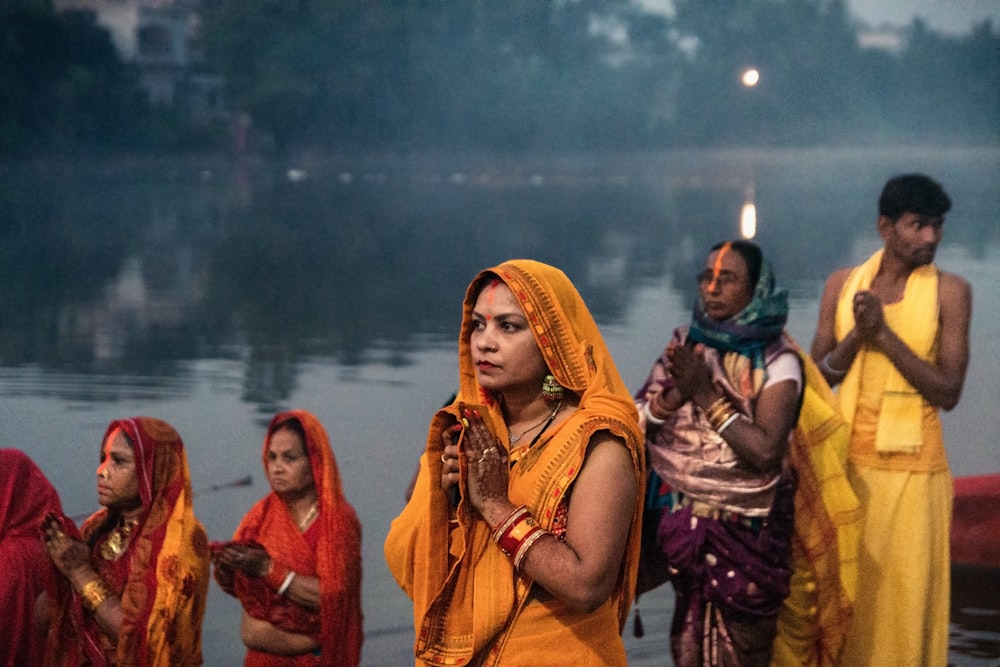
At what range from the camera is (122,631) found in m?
3.30

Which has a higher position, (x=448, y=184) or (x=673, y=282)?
(x=448, y=184)

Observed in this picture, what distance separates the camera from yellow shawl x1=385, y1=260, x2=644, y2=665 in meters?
2.23

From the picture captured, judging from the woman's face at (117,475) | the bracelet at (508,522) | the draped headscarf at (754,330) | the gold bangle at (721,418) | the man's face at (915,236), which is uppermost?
the man's face at (915,236)

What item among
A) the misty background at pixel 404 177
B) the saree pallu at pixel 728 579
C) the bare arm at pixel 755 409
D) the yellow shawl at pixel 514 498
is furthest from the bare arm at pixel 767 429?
the misty background at pixel 404 177

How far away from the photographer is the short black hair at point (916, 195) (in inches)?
149

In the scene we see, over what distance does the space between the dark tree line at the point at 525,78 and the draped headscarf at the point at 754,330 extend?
11.0 ft

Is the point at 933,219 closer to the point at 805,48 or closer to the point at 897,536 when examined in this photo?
the point at 897,536

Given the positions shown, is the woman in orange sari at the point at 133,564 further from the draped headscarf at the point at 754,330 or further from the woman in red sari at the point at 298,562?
the draped headscarf at the point at 754,330

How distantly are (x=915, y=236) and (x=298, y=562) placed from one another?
210cm

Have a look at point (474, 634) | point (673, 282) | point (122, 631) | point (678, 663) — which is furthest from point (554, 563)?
point (673, 282)

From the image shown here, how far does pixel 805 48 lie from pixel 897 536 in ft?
11.1

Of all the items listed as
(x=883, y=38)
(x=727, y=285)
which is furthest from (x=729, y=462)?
(x=883, y=38)

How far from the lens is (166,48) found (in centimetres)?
665

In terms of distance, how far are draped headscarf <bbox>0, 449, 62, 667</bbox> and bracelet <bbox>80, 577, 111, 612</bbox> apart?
0.58 ft
